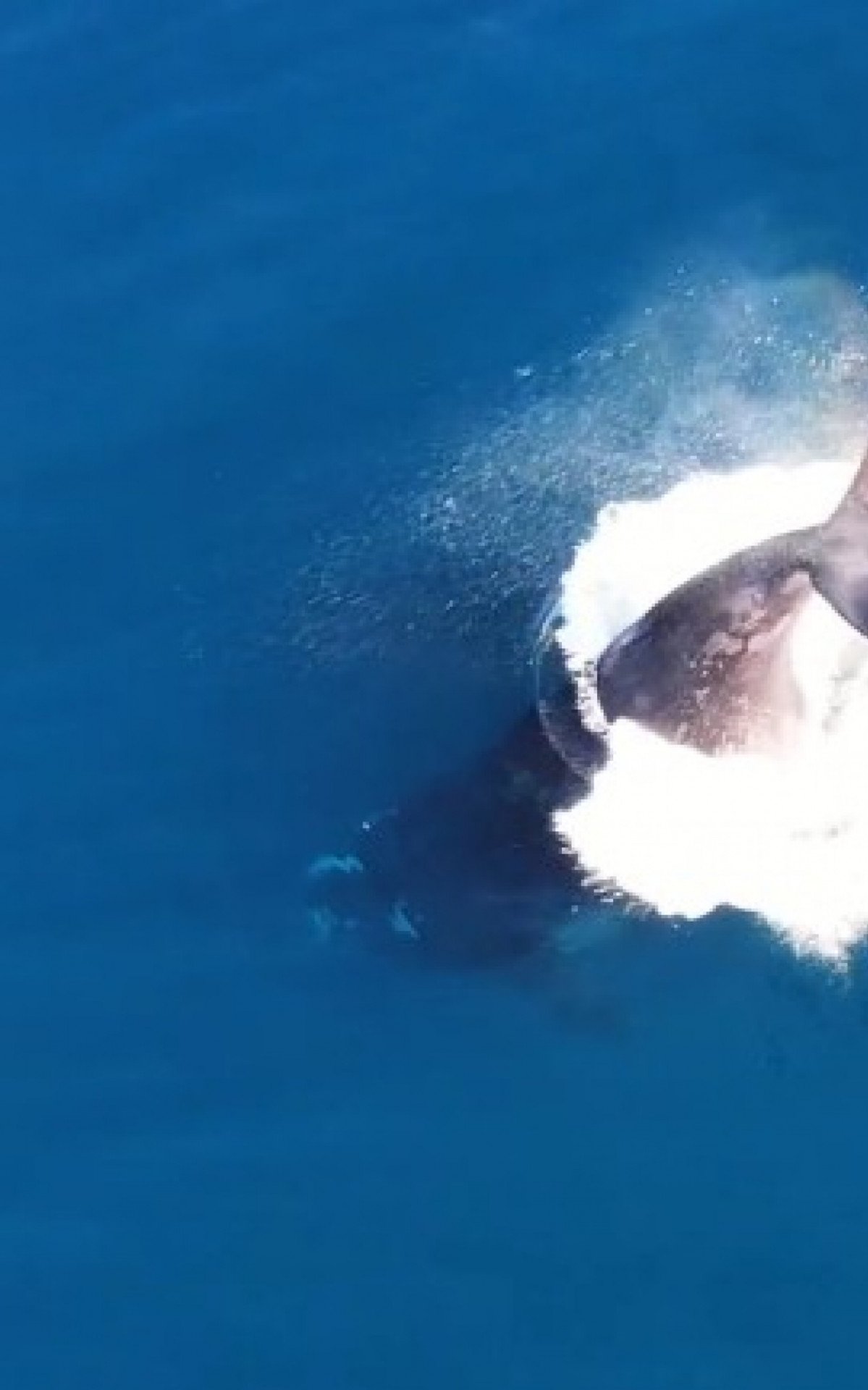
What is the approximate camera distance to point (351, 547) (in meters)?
47.3

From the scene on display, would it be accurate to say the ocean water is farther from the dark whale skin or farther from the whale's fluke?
the whale's fluke

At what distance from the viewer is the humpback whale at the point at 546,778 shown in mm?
40594

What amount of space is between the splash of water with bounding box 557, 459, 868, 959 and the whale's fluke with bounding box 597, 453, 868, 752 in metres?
0.53

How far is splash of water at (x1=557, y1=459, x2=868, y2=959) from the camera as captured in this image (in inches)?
1644

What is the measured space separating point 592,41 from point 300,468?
38.6 feet

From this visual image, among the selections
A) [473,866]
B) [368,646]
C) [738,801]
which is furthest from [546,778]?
[368,646]

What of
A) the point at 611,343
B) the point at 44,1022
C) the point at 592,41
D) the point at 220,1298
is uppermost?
the point at 592,41

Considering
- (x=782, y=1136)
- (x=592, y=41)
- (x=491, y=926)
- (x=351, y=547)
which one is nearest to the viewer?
(x=782, y=1136)

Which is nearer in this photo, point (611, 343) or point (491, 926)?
point (491, 926)

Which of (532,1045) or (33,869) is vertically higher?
(33,869)

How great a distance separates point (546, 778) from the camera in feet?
142

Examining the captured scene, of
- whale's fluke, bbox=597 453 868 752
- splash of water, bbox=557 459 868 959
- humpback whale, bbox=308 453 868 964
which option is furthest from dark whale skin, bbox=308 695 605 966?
whale's fluke, bbox=597 453 868 752

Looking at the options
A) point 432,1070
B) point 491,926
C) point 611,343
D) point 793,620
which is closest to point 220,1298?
point 432,1070

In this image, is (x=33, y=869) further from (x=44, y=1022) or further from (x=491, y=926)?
(x=491, y=926)
